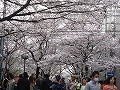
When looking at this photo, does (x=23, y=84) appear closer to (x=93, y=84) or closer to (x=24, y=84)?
(x=24, y=84)

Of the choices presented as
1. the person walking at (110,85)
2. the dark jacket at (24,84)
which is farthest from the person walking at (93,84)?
the dark jacket at (24,84)

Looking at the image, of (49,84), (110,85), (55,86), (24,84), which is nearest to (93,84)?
(110,85)

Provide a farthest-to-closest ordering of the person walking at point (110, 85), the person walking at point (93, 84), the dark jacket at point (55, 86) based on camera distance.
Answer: the dark jacket at point (55, 86)
the person walking at point (110, 85)
the person walking at point (93, 84)

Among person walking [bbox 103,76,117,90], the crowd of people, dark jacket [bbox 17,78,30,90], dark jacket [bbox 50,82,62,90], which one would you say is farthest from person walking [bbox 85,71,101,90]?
dark jacket [bbox 50,82,62,90]

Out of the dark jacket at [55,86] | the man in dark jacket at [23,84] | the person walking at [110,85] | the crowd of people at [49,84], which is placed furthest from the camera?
the dark jacket at [55,86]

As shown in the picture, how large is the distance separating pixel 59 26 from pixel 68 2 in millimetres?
14394

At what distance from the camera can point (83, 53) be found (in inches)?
945

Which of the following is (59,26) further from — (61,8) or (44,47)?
(61,8)

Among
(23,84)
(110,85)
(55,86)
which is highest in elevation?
(110,85)

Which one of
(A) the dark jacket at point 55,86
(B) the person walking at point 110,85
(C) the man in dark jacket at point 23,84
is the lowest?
(A) the dark jacket at point 55,86

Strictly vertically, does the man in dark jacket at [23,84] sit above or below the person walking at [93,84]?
below

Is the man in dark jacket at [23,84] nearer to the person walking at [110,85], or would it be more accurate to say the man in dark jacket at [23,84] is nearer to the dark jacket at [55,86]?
the dark jacket at [55,86]

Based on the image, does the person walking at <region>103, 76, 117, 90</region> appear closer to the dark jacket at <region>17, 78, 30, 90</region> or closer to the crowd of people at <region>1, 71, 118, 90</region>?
the crowd of people at <region>1, 71, 118, 90</region>

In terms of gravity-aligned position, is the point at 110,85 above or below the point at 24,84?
above
